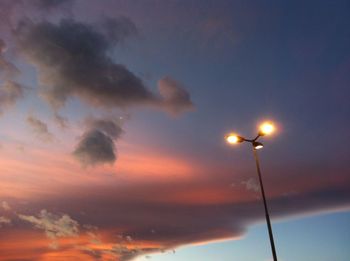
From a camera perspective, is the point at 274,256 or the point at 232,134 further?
the point at 232,134

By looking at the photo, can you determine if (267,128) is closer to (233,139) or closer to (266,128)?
(266,128)

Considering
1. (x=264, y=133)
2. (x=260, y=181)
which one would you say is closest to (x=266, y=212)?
(x=260, y=181)

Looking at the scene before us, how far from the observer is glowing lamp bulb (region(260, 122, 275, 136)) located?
1855cm

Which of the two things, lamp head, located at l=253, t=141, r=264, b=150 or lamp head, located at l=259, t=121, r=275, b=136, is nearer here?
lamp head, located at l=259, t=121, r=275, b=136

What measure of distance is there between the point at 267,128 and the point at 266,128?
0.14ft

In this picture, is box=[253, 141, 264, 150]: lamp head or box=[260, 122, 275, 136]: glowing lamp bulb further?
box=[253, 141, 264, 150]: lamp head

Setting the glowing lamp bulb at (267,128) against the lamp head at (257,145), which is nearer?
the glowing lamp bulb at (267,128)

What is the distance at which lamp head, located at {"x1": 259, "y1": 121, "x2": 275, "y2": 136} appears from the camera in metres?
18.5

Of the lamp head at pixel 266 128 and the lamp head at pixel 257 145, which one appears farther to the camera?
the lamp head at pixel 257 145

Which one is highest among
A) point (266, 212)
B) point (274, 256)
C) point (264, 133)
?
point (264, 133)

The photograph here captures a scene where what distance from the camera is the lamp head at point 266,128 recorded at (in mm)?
18547

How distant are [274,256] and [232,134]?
549 centimetres

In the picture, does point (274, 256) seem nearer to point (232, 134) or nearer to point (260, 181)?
point (260, 181)

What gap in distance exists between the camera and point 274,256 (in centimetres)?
1816
